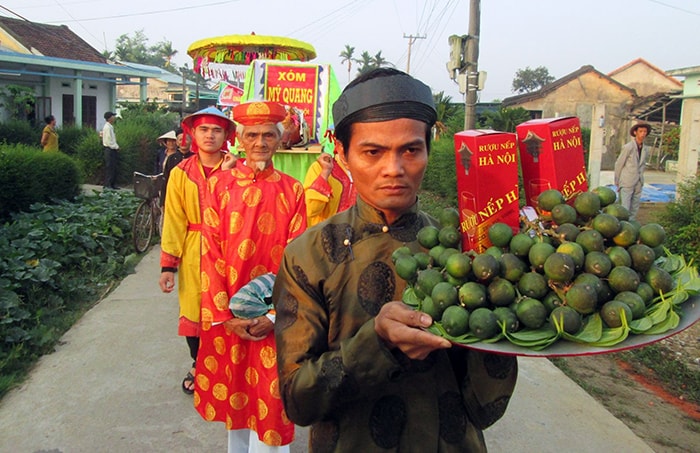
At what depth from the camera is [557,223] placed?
133 centimetres

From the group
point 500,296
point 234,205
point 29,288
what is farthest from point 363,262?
point 29,288

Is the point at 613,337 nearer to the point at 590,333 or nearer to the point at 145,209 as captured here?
the point at 590,333

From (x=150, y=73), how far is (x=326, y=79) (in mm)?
20431

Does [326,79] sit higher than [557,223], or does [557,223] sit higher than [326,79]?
[326,79]

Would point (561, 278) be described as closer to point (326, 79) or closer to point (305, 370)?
point (305, 370)

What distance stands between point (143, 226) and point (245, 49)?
3279mm

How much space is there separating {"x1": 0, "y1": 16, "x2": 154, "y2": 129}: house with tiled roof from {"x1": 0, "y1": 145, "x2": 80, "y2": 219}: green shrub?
8366 millimetres

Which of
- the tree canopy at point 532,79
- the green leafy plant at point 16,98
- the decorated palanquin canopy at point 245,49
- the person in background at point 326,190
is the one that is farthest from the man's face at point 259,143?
the tree canopy at point 532,79

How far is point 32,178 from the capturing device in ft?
30.1

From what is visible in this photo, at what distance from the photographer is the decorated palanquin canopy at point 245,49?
9.19 m

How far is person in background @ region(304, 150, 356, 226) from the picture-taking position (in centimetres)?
423

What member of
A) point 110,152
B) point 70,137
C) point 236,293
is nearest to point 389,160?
point 236,293

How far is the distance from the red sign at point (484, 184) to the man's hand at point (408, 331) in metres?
0.26

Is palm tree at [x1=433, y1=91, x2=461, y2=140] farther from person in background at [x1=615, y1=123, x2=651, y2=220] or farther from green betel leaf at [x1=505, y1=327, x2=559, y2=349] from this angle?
green betel leaf at [x1=505, y1=327, x2=559, y2=349]
